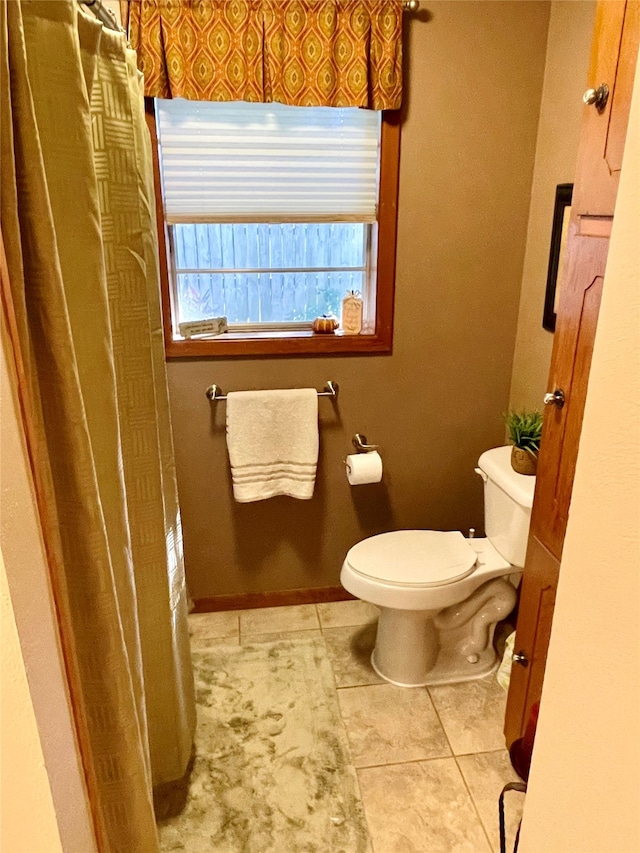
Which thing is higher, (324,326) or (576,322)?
(576,322)

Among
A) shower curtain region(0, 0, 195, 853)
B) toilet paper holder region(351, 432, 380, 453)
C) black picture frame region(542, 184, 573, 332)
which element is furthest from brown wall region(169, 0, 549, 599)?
shower curtain region(0, 0, 195, 853)

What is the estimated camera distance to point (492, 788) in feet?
5.88

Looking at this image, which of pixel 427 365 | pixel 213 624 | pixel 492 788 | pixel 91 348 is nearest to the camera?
pixel 91 348

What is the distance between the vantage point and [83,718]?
99 centimetres

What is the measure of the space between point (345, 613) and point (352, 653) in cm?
25

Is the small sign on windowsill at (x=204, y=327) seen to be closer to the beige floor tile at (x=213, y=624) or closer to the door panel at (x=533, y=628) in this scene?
the beige floor tile at (x=213, y=624)

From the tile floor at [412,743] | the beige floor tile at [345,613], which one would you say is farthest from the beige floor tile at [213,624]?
the beige floor tile at [345,613]

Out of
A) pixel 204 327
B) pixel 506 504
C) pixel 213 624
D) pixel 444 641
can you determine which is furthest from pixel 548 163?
pixel 213 624

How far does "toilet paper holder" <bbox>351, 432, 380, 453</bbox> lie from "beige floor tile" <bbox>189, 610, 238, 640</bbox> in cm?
85

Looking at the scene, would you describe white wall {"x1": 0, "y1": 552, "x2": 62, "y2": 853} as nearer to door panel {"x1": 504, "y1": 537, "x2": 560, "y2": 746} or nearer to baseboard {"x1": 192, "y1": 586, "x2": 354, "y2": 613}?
door panel {"x1": 504, "y1": 537, "x2": 560, "y2": 746}

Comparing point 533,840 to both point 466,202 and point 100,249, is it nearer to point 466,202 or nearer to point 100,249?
point 100,249

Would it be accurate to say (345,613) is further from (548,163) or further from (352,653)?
(548,163)

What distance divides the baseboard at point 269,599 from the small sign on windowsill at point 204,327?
3.55 ft

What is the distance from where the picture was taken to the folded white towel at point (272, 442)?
227 centimetres
